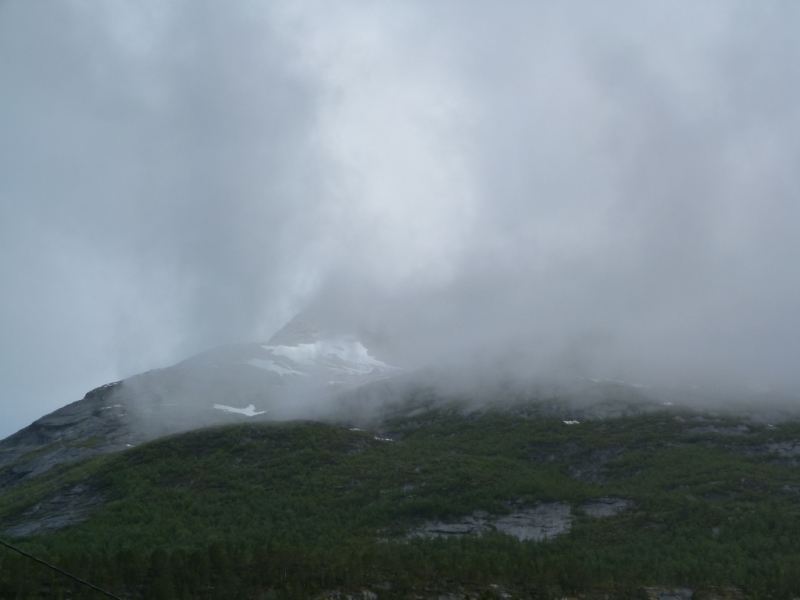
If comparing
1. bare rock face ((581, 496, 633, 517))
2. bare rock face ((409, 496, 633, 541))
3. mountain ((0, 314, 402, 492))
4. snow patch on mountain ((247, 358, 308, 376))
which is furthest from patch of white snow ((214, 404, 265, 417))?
bare rock face ((581, 496, 633, 517))

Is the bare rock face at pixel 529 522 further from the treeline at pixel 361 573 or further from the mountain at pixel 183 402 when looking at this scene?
the mountain at pixel 183 402

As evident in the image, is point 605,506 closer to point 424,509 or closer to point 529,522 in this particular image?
point 529,522

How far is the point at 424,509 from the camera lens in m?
88.5

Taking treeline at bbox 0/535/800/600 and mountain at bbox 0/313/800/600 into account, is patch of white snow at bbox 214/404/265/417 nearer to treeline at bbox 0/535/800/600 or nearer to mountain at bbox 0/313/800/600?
mountain at bbox 0/313/800/600

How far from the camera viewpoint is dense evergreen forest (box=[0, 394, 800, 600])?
6031 centimetres

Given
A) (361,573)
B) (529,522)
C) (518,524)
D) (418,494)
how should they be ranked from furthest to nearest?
1. (418,494)
2. (529,522)
3. (518,524)
4. (361,573)

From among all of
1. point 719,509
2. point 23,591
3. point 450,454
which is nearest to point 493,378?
point 450,454

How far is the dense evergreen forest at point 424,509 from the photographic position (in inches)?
2375

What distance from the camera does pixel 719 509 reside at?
8294 centimetres

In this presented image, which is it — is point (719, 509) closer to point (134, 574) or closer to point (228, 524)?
point (228, 524)

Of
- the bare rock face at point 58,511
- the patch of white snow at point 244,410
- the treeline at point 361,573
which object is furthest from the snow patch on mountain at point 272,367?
the treeline at point 361,573

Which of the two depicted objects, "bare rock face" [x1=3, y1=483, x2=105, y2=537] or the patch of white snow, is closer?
"bare rock face" [x1=3, y1=483, x2=105, y2=537]

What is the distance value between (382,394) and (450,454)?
46.7 m

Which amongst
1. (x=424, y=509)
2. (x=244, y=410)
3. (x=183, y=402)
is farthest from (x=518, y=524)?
(x=183, y=402)
